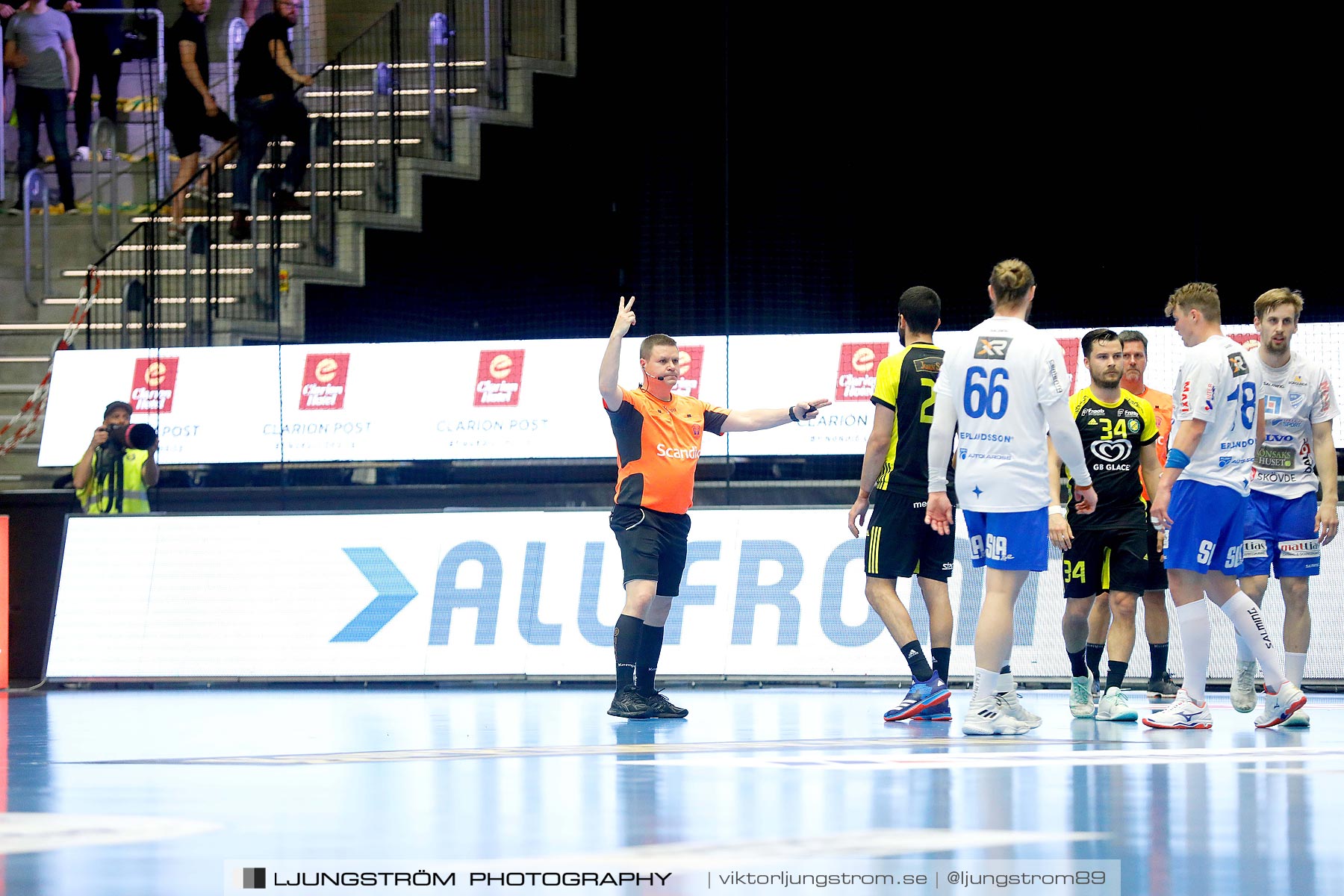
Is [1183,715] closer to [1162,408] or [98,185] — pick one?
[1162,408]

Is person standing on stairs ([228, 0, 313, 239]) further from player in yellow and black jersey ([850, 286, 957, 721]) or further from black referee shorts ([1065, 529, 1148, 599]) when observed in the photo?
black referee shorts ([1065, 529, 1148, 599])

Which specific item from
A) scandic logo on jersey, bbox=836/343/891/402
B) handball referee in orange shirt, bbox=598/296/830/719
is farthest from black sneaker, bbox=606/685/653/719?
scandic logo on jersey, bbox=836/343/891/402

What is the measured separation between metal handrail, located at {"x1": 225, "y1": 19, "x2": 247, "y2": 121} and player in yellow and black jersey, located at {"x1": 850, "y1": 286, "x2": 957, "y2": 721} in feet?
36.9

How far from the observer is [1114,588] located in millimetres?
8094

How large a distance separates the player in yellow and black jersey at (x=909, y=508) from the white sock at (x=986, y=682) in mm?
796

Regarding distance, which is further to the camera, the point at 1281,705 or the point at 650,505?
the point at 650,505

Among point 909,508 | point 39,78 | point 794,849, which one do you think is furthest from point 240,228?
point 794,849

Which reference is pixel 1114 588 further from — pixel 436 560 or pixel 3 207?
pixel 3 207

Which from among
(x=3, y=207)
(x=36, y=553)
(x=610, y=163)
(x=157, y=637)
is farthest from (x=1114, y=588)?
(x=3, y=207)

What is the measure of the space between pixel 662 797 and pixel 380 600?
242 inches

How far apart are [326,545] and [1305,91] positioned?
1066 cm

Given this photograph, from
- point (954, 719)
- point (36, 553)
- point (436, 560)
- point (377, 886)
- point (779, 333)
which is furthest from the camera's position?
point (779, 333)

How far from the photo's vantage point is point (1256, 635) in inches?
288

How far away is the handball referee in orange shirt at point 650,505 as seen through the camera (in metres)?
8.09
